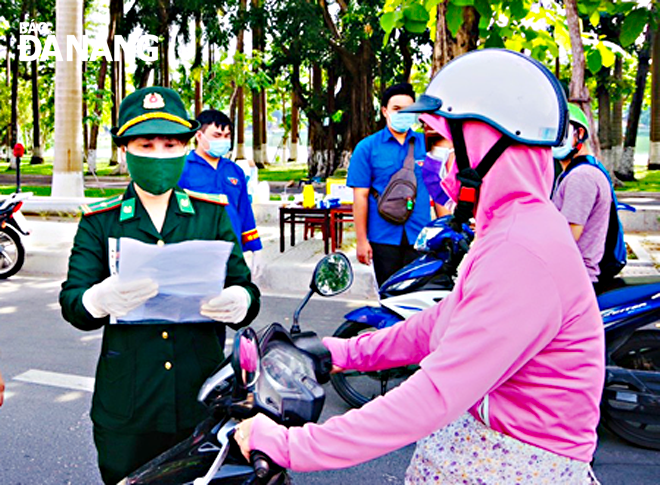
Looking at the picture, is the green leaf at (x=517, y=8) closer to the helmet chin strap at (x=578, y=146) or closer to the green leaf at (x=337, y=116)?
the helmet chin strap at (x=578, y=146)

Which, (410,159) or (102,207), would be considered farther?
(410,159)

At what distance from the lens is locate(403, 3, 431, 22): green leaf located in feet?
21.0

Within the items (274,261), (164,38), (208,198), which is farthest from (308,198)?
(164,38)

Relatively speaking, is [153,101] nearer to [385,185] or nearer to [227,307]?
[227,307]

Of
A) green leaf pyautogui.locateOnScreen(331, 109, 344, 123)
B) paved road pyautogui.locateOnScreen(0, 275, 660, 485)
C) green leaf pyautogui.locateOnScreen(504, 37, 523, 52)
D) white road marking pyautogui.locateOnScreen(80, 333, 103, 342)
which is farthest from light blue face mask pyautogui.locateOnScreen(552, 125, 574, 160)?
green leaf pyautogui.locateOnScreen(331, 109, 344, 123)

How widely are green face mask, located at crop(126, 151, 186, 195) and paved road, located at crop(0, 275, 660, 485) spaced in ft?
6.54

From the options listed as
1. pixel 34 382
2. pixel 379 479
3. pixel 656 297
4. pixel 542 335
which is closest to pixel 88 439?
pixel 34 382

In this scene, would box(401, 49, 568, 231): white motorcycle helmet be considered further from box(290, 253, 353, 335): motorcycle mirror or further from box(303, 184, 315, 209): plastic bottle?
box(303, 184, 315, 209): plastic bottle

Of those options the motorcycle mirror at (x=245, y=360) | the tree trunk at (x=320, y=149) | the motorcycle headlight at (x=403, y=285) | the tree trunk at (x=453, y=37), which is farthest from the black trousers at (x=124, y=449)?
the tree trunk at (x=320, y=149)

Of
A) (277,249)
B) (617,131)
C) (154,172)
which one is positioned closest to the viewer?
(154,172)

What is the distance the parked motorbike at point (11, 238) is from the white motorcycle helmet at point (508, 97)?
27.1 ft

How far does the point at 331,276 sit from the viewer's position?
2.13 meters

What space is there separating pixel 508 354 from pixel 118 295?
1.26 meters

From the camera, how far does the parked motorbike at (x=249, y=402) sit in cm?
154
